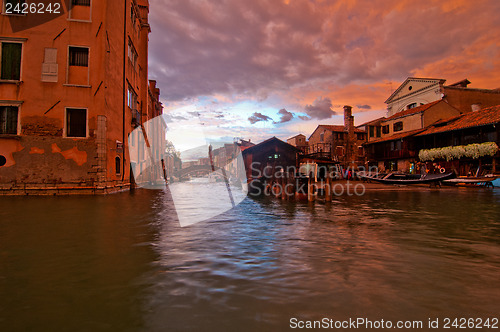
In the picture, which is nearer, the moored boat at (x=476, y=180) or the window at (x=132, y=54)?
the window at (x=132, y=54)

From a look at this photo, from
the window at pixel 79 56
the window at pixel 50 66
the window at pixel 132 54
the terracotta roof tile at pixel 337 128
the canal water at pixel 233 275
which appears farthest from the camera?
the terracotta roof tile at pixel 337 128

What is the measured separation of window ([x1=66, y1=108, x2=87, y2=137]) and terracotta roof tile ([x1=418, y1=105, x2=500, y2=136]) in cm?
3082

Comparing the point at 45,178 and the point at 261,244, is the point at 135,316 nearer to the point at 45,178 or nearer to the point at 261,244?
the point at 261,244

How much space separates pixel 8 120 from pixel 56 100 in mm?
2627

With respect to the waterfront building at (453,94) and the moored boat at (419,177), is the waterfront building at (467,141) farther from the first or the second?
the waterfront building at (453,94)

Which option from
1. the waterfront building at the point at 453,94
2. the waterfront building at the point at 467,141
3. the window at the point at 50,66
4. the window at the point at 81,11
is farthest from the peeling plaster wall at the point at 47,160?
the waterfront building at the point at 453,94

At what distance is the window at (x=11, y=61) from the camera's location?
1552 cm

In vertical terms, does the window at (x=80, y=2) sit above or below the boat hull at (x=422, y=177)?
above

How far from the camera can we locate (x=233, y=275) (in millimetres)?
4168

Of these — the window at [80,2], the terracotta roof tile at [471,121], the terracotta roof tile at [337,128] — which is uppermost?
the window at [80,2]

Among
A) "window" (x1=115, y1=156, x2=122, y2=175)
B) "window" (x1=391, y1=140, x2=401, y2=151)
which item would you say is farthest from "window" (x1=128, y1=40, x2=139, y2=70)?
"window" (x1=391, y1=140, x2=401, y2=151)

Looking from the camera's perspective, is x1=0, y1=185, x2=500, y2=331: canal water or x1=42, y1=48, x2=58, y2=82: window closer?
x1=0, y1=185, x2=500, y2=331: canal water

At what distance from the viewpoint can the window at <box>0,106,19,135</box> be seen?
50.4 ft

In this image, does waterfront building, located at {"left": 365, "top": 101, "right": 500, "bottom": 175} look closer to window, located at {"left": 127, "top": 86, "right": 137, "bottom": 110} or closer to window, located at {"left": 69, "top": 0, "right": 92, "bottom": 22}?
window, located at {"left": 127, "top": 86, "right": 137, "bottom": 110}
